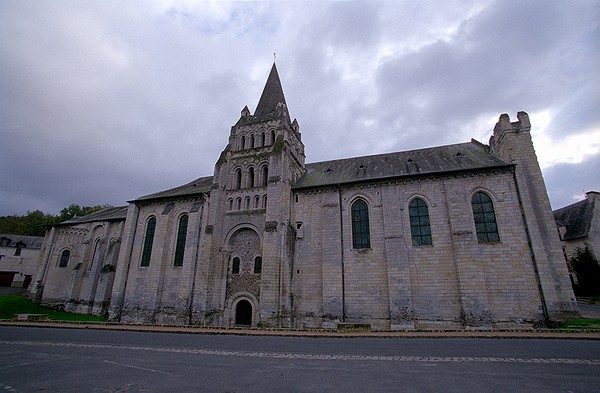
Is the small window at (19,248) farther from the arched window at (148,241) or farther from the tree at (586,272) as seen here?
the tree at (586,272)

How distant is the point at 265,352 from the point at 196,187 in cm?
2301

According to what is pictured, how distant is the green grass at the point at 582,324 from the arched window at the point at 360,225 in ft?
39.8

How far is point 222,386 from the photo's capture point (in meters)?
6.18

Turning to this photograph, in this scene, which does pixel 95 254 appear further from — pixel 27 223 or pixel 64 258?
pixel 27 223

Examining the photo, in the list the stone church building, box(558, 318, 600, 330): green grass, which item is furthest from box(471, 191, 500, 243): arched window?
box(558, 318, 600, 330): green grass

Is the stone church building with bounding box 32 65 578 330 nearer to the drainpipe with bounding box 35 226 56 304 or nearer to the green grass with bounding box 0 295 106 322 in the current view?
the green grass with bounding box 0 295 106 322

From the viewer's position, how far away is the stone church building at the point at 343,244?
18.7m

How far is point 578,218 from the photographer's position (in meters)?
34.3

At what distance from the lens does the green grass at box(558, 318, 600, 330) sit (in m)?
14.7

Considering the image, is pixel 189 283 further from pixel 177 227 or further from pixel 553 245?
pixel 553 245

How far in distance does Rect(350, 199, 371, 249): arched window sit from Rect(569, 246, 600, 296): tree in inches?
1044

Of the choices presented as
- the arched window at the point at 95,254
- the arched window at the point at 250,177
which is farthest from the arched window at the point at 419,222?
the arched window at the point at 95,254

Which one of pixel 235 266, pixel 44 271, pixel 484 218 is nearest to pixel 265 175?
pixel 235 266

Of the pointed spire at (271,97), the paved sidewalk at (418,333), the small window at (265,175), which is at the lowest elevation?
the paved sidewalk at (418,333)
